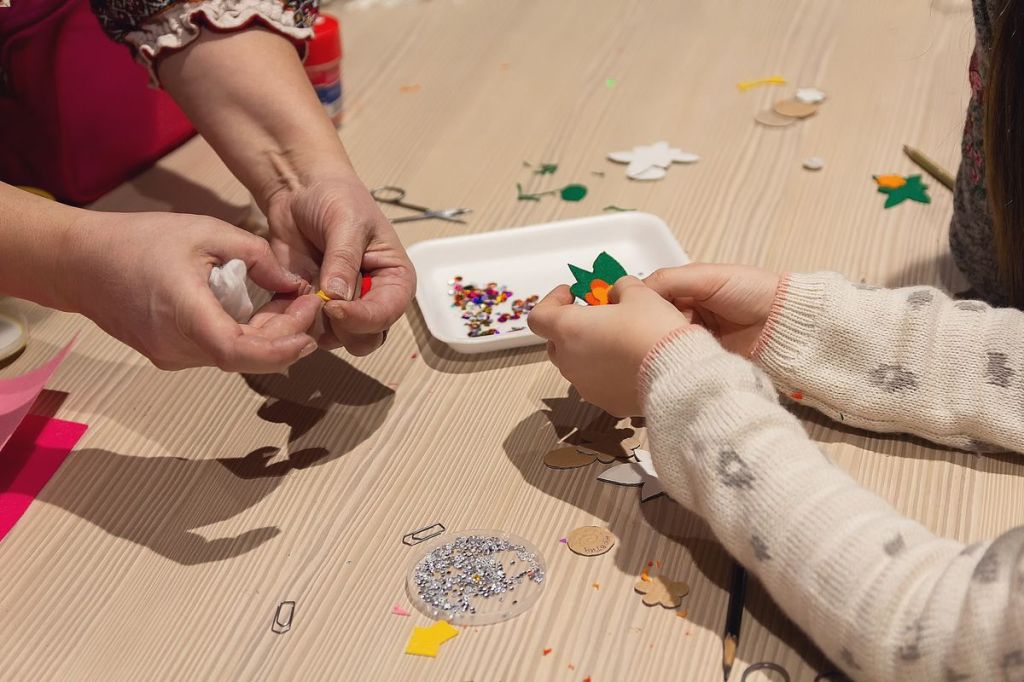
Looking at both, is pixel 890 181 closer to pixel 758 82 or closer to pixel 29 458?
pixel 758 82

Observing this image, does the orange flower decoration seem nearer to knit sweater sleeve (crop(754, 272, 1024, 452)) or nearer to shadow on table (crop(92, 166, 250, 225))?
knit sweater sleeve (crop(754, 272, 1024, 452))

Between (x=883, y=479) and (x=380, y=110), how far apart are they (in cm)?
88

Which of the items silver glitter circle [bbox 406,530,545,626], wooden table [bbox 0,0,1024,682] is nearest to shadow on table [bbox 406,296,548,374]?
wooden table [bbox 0,0,1024,682]

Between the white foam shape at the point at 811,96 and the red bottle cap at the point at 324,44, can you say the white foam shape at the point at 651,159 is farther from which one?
the red bottle cap at the point at 324,44

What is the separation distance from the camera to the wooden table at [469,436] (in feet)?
2.24

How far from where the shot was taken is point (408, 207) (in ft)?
3.87

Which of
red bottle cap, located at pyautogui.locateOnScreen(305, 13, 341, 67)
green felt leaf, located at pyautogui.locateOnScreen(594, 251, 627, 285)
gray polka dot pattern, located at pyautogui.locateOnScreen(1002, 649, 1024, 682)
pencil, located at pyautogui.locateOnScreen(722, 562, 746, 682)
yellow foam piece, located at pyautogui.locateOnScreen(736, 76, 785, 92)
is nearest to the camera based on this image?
gray polka dot pattern, located at pyautogui.locateOnScreen(1002, 649, 1024, 682)

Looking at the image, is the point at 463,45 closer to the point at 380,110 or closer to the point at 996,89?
the point at 380,110

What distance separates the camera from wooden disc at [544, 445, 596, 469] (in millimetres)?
809

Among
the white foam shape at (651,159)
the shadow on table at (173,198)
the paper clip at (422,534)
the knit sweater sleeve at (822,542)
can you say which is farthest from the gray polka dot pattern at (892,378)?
the shadow on table at (173,198)

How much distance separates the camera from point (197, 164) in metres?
1.29

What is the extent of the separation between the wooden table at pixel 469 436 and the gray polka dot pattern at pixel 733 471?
0.09 m

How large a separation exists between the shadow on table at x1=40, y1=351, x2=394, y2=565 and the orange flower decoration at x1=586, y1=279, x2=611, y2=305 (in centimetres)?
21

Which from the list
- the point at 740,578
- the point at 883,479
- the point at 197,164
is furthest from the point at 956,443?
the point at 197,164
